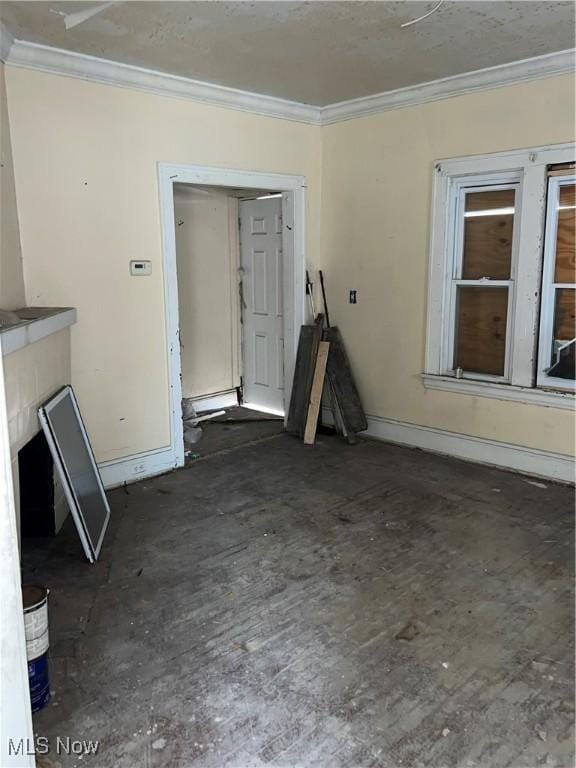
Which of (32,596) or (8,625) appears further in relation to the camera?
(32,596)

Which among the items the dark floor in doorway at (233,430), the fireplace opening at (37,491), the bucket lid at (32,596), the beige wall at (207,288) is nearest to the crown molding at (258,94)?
the beige wall at (207,288)

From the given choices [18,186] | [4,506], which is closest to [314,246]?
[18,186]

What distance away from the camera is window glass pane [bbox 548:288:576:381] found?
3775 mm

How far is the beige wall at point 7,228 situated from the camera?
3121 millimetres

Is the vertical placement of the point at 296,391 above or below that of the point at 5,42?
below

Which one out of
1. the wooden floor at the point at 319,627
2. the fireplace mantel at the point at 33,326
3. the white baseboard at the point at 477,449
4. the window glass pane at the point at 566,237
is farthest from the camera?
the white baseboard at the point at 477,449

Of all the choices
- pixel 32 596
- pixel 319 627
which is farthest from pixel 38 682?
pixel 319 627

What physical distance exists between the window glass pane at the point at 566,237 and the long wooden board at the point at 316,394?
6.06ft

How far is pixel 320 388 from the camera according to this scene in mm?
4836

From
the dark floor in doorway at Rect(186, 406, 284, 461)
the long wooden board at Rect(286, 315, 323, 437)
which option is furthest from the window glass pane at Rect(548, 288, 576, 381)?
the dark floor in doorway at Rect(186, 406, 284, 461)

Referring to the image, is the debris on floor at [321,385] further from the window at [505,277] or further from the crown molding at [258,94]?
the crown molding at [258,94]

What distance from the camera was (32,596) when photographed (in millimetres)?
1982

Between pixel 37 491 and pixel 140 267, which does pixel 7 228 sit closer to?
pixel 140 267

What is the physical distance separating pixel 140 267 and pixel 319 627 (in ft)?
8.43
